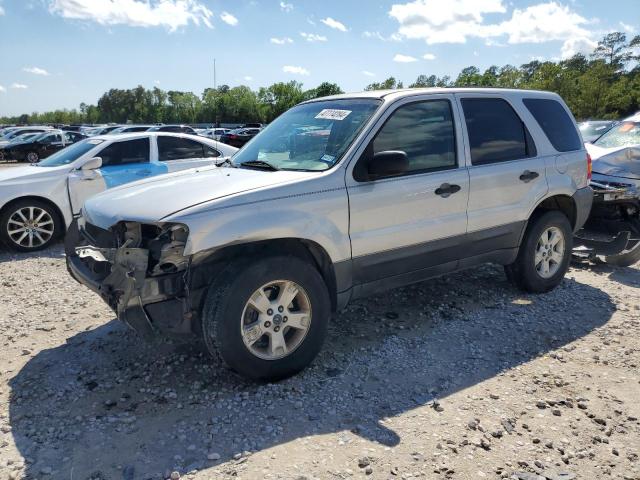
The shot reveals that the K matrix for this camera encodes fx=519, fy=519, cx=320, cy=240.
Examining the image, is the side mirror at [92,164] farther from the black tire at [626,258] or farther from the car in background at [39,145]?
the car in background at [39,145]

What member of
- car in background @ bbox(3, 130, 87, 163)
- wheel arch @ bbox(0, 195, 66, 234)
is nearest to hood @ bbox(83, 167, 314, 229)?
wheel arch @ bbox(0, 195, 66, 234)

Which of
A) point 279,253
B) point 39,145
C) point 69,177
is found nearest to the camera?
point 279,253

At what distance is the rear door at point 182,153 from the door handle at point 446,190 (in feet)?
16.3

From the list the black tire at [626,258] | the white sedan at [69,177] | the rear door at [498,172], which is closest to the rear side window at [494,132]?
the rear door at [498,172]

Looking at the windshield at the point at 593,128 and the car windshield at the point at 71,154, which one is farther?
the windshield at the point at 593,128

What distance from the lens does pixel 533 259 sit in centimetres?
500

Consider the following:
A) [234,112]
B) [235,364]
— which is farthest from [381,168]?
[234,112]

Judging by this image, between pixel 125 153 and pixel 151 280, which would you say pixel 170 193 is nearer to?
pixel 151 280

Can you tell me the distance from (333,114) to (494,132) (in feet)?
4.90

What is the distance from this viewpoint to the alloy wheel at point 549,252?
507cm

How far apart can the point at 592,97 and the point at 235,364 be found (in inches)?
1771

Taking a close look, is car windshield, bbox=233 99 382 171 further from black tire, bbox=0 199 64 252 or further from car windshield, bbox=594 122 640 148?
car windshield, bbox=594 122 640 148

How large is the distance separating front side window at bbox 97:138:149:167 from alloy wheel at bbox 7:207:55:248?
113 centimetres

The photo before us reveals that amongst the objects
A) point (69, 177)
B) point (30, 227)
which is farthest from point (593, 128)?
point (30, 227)
